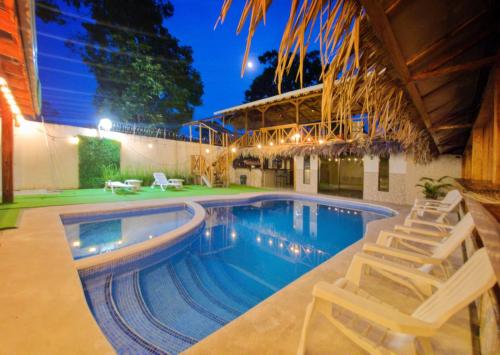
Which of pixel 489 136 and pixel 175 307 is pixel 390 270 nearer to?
pixel 175 307

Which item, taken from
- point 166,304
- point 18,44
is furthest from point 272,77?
point 166,304

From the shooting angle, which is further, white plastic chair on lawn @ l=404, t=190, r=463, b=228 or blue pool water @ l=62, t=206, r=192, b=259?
blue pool water @ l=62, t=206, r=192, b=259

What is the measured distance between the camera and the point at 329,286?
59.6 inches

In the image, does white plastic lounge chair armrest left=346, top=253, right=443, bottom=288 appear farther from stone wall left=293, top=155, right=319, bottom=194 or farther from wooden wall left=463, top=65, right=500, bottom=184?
stone wall left=293, top=155, right=319, bottom=194

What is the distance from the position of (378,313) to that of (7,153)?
10194mm

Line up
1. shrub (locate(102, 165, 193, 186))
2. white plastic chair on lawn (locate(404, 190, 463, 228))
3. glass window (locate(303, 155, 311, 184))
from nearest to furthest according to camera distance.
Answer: white plastic chair on lawn (locate(404, 190, 463, 228)), shrub (locate(102, 165, 193, 186)), glass window (locate(303, 155, 311, 184))

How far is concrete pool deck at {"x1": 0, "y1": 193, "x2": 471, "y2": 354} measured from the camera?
177 cm

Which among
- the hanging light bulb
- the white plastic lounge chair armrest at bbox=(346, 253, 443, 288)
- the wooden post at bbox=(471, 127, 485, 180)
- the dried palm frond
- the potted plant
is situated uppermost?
the hanging light bulb

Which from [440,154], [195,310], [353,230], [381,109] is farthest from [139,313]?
[440,154]

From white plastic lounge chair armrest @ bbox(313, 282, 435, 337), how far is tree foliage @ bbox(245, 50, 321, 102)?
23.1 m

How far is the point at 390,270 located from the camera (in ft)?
6.24

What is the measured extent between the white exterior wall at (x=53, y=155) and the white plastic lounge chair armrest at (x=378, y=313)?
13180 millimetres

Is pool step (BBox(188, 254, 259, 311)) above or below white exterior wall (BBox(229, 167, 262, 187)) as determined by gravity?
below

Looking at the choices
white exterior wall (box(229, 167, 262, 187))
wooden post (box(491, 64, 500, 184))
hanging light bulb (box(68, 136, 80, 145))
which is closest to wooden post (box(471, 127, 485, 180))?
wooden post (box(491, 64, 500, 184))
